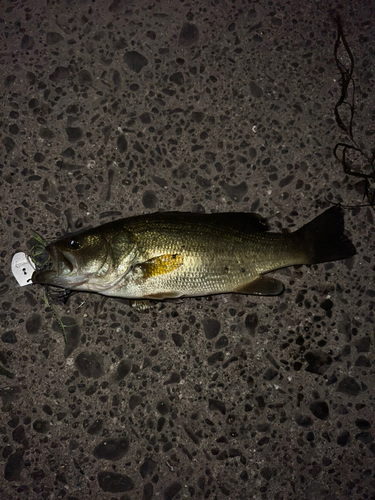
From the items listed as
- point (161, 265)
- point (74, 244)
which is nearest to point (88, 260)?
point (74, 244)

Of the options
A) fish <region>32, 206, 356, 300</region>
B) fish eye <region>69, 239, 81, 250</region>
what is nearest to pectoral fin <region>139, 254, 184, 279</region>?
fish <region>32, 206, 356, 300</region>

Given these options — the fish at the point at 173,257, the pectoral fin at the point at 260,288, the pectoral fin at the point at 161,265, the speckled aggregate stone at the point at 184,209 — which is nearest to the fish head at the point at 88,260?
the fish at the point at 173,257

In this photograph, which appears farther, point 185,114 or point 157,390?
point 185,114

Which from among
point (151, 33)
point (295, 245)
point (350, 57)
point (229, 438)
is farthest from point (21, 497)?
point (350, 57)

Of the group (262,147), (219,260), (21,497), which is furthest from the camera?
(262,147)

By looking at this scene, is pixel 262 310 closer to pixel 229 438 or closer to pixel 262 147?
pixel 229 438

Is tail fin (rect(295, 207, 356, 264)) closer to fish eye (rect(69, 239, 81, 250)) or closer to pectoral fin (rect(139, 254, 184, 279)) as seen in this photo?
pectoral fin (rect(139, 254, 184, 279))

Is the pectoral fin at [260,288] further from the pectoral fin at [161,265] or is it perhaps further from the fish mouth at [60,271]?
the fish mouth at [60,271]
